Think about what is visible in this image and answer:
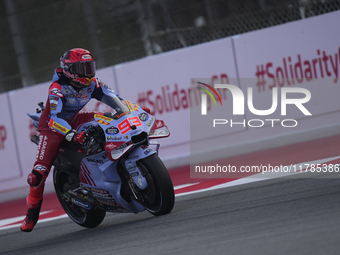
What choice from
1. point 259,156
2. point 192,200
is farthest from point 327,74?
point 192,200

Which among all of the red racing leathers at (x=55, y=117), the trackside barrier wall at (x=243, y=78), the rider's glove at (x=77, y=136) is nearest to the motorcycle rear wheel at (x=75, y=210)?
the red racing leathers at (x=55, y=117)

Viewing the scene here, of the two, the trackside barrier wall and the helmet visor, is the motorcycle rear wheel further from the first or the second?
the trackside barrier wall

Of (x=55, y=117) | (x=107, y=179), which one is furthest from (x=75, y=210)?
(x=55, y=117)

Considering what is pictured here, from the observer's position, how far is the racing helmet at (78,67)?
4957mm

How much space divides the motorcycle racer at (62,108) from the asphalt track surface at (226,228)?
0.65 m

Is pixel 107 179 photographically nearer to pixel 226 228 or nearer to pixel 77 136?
pixel 77 136

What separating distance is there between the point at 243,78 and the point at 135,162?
4.25 metres

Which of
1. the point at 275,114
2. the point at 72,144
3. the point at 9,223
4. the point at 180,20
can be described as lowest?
the point at 9,223

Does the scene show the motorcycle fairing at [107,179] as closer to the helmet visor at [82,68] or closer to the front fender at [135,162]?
the front fender at [135,162]

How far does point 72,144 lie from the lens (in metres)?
5.24

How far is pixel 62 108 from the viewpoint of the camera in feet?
17.0

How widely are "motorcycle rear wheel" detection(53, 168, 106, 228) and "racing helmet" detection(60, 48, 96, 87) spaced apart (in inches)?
42.1

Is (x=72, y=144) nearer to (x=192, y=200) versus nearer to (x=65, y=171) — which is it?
(x=65, y=171)

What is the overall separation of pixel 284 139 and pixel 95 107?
329cm
